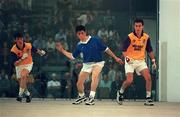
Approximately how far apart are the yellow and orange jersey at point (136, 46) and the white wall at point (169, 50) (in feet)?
→ 4.02

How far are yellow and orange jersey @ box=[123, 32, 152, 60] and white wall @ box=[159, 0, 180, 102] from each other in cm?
123

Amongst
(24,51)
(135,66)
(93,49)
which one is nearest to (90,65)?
(93,49)

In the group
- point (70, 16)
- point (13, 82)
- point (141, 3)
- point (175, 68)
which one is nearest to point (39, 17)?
point (70, 16)

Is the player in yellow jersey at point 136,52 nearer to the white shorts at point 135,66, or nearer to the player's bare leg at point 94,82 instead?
the white shorts at point 135,66

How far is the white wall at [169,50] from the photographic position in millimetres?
10320

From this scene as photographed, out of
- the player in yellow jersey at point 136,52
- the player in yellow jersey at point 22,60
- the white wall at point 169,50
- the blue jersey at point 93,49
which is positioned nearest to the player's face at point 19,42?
the player in yellow jersey at point 22,60

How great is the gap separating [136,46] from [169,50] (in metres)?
1.39

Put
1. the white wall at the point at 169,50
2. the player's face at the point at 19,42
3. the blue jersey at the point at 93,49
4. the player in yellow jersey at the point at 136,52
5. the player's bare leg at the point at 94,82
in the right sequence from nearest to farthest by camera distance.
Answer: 1. the player's bare leg at the point at 94,82
2. the blue jersey at the point at 93,49
3. the player in yellow jersey at the point at 136,52
4. the player's face at the point at 19,42
5. the white wall at the point at 169,50

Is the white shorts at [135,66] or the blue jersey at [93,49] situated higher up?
the blue jersey at [93,49]

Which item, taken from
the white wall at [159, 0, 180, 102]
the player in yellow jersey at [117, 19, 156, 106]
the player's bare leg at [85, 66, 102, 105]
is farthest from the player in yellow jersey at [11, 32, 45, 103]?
the white wall at [159, 0, 180, 102]

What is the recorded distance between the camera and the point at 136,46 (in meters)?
9.21

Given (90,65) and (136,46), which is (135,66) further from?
(90,65)

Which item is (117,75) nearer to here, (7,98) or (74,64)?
(74,64)

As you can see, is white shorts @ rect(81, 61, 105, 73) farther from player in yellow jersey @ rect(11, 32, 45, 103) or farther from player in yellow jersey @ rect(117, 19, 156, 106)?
player in yellow jersey @ rect(11, 32, 45, 103)
